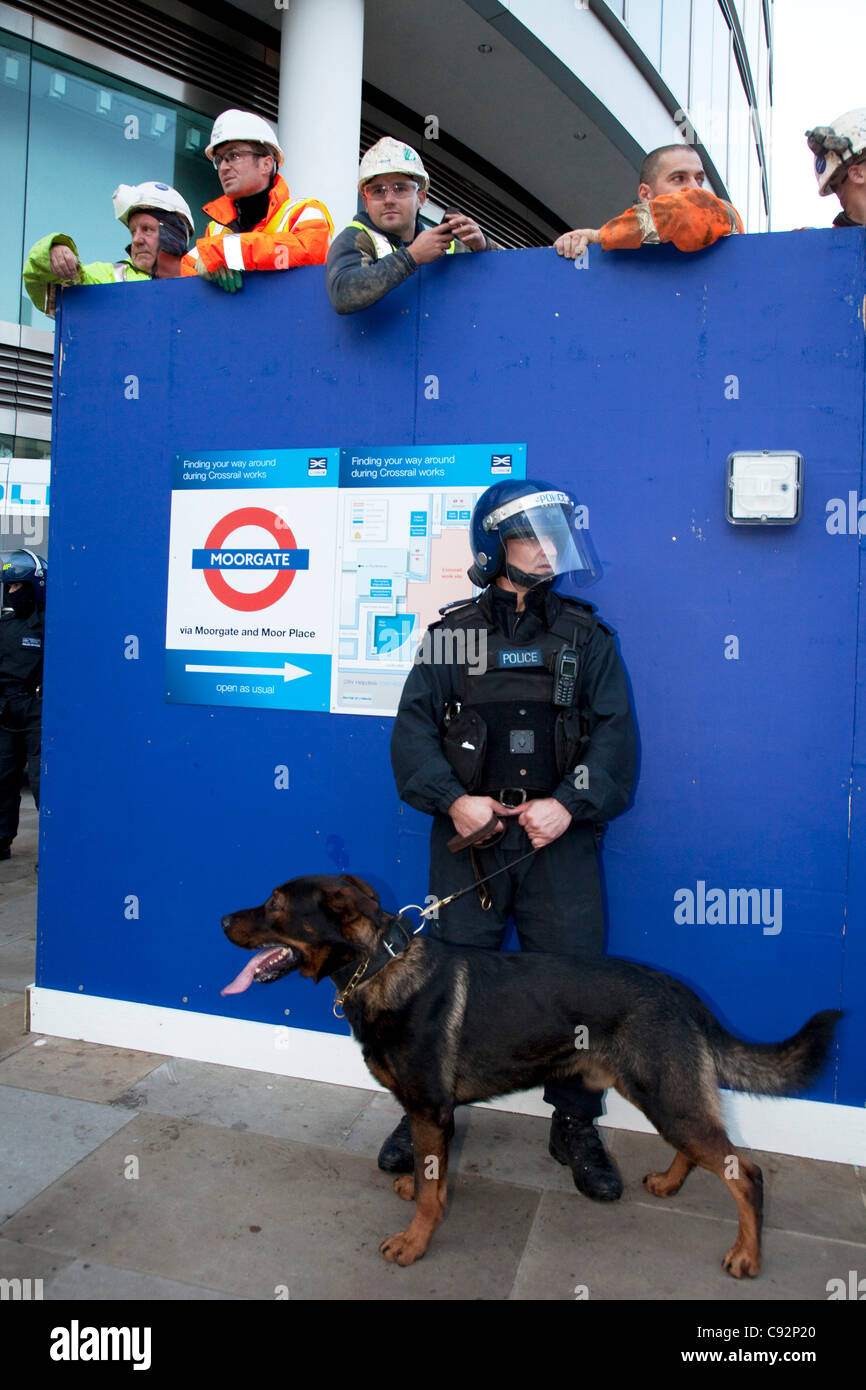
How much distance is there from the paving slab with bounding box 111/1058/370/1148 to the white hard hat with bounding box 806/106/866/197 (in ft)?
13.2

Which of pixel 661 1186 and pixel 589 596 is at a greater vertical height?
pixel 589 596

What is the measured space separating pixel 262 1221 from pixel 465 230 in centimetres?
355

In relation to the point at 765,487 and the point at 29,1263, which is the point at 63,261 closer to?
the point at 765,487

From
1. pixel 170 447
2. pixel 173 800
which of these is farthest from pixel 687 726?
pixel 170 447

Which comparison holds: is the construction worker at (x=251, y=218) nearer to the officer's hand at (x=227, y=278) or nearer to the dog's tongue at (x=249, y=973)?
the officer's hand at (x=227, y=278)

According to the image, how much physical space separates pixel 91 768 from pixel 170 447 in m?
1.50

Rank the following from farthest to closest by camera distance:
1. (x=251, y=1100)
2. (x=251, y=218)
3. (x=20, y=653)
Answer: (x=20, y=653) < (x=251, y=218) < (x=251, y=1100)

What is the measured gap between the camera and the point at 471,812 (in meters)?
3.08

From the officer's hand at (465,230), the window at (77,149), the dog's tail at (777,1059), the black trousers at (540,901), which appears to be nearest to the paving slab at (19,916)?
the black trousers at (540,901)

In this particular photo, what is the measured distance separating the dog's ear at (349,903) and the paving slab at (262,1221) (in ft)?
3.29

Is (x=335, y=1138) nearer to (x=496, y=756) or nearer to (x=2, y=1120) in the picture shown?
(x=2, y=1120)

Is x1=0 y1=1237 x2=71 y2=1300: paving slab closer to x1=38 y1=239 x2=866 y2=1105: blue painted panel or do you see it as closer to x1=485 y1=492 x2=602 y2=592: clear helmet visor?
x1=38 y1=239 x2=866 y2=1105: blue painted panel

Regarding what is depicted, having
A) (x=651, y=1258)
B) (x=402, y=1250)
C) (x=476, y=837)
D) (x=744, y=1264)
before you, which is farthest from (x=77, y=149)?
(x=744, y=1264)

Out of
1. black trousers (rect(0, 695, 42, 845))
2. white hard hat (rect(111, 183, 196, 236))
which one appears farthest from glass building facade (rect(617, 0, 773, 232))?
black trousers (rect(0, 695, 42, 845))
